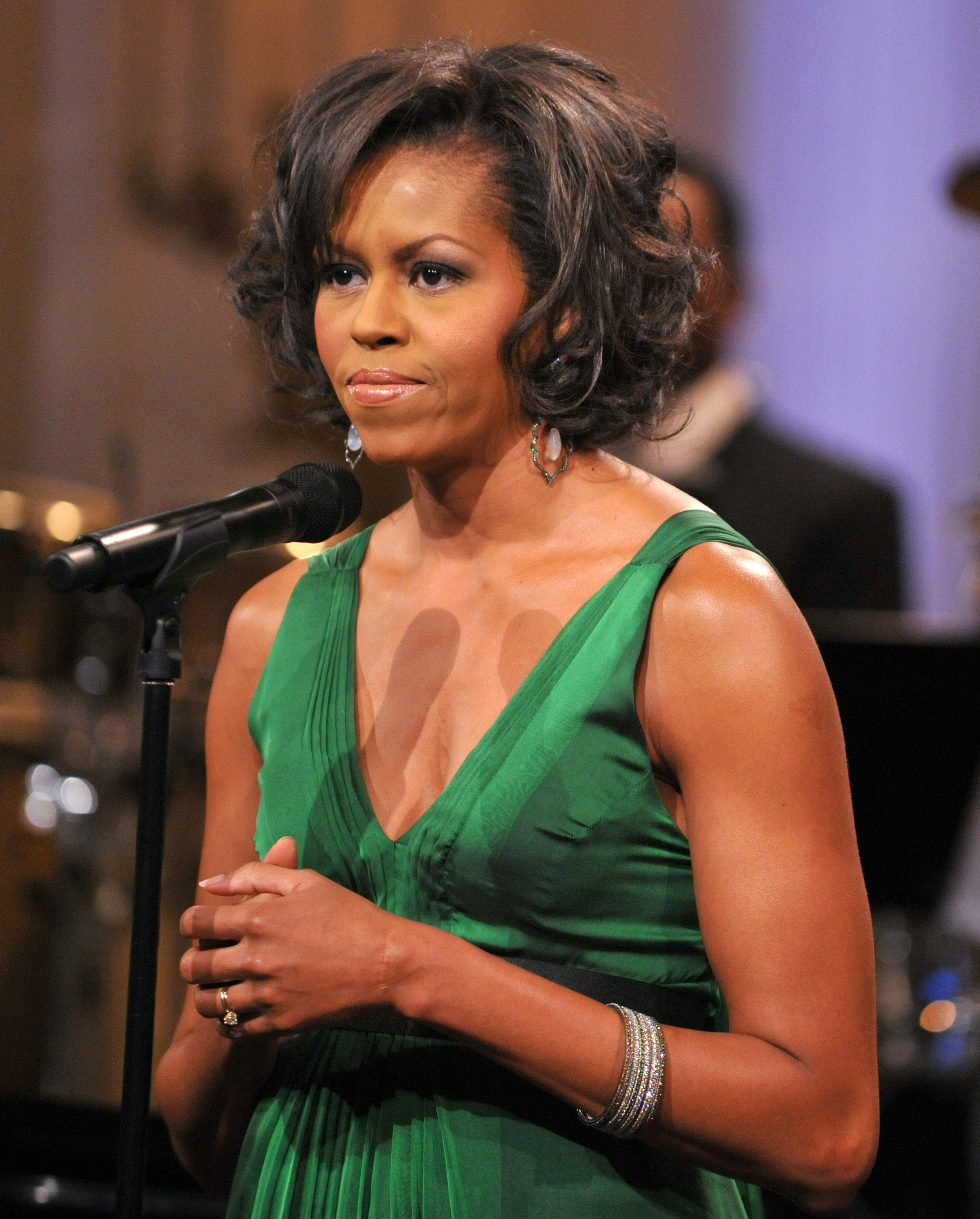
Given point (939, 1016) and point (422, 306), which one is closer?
point (422, 306)

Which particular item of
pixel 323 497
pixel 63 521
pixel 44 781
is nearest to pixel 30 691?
pixel 44 781

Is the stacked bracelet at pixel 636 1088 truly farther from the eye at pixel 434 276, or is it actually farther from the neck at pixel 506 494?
the eye at pixel 434 276

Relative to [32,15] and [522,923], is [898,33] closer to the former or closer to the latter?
[32,15]

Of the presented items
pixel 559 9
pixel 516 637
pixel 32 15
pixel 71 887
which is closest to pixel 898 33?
pixel 559 9

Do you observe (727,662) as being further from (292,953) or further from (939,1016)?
(939,1016)

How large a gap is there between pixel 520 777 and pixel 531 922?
13cm

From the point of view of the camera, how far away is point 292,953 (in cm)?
111

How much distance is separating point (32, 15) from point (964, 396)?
3640mm

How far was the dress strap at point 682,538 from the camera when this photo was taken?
127 centimetres

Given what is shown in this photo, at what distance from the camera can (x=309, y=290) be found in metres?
1.50

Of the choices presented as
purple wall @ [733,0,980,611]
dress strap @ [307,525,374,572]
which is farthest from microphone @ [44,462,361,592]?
purple wall @ [733,0,980,611]

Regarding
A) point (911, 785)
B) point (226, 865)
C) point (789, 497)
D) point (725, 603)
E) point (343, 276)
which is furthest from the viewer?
point (789, 497)

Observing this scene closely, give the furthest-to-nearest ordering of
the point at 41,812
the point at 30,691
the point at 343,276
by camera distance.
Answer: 1. the point at 30,691
2. the point at 41,812
3. the point at 343,276

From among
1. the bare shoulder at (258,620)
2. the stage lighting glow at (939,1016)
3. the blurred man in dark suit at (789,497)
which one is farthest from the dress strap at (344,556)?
the stage lighting glow at (939,1016)
